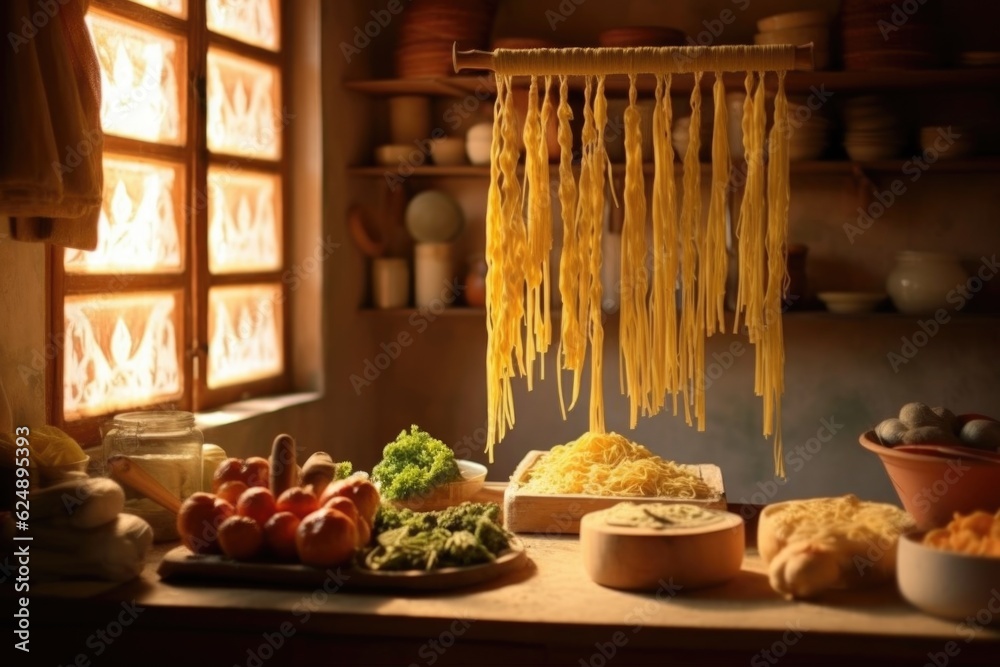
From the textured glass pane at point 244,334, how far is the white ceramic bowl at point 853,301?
2.15 meters

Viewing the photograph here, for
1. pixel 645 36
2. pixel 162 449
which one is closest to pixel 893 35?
pixel 645 36

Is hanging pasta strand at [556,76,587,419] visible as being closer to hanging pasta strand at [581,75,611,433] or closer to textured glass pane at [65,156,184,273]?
hanging pasta strand at [581,75,611,433]

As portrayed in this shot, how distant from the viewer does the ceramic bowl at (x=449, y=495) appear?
267cm

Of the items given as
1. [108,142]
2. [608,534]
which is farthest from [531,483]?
[108,142]

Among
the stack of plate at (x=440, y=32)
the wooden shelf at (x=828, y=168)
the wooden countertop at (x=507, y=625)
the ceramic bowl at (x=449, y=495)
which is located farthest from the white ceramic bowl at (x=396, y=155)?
the wooden countertop at (x=507, y=625)

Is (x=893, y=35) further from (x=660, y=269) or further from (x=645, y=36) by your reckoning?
(x=660, y=269)

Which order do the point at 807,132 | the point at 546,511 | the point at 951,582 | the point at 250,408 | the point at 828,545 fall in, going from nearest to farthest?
the point at 951,582
the point at 828,545
the point at 546,511
the point at 250,408
the point at 807,132

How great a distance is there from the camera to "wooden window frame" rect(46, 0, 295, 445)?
118 inches

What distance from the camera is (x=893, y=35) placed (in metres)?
4.11

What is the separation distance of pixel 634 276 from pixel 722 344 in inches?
88.5

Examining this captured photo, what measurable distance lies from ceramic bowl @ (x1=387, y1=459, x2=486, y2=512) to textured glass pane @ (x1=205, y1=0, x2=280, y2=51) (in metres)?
1.94

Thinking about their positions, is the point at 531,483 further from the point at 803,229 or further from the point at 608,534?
the point at 803,229

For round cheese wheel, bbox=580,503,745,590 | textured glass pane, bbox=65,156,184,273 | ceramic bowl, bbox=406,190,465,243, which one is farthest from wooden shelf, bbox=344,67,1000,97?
round cheese wheel, bbox=580,503,745,590

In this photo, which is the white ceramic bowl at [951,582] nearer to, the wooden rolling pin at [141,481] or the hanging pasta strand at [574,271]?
the hanging pasta strand at [574,271]
